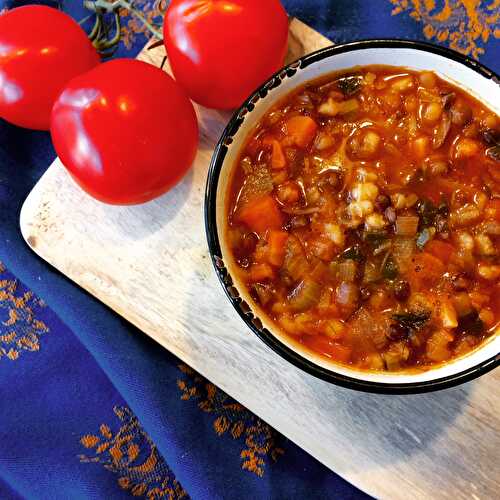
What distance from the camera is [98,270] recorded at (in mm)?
3049

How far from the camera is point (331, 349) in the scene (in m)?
2.59

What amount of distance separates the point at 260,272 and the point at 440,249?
754 mm

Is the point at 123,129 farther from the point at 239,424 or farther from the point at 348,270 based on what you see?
the point at 239,424

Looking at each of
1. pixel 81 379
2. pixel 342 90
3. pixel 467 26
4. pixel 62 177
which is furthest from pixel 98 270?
pixel 467 26

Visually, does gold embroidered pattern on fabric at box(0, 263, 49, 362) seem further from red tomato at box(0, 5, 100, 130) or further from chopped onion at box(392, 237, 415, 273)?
chopped onion at box(392, 237, 415, 273)

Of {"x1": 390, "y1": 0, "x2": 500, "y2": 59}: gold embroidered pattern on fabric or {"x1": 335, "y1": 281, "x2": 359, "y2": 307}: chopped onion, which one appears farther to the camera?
{"x1": 390, "y1": 0, "x2": 500, "y2": 59}: gold embroidered pattern on fabric

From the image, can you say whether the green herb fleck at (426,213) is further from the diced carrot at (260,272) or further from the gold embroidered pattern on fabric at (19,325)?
the gold embroidered pattern on fabric at (19,325)

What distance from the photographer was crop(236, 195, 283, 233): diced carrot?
2.65m

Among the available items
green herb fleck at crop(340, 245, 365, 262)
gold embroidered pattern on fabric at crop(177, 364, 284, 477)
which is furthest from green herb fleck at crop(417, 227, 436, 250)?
gold embroidered pattern on fabric at crop(177, 364, 284, 477)

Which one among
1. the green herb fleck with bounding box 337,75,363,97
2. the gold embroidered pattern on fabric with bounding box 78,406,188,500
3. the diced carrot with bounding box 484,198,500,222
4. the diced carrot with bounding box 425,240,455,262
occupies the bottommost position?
the gold embroidered pattern on fabric with bounding box 78,406,188,500

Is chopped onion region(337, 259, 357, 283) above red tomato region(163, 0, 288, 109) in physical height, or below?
below

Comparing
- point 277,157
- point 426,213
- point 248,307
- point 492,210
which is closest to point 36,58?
point 277,157

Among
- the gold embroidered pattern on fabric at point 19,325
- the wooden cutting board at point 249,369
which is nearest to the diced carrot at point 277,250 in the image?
the wooden cutting board at point 249,369

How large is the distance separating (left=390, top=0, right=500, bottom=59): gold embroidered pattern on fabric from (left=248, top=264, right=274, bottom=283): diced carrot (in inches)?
66.6
